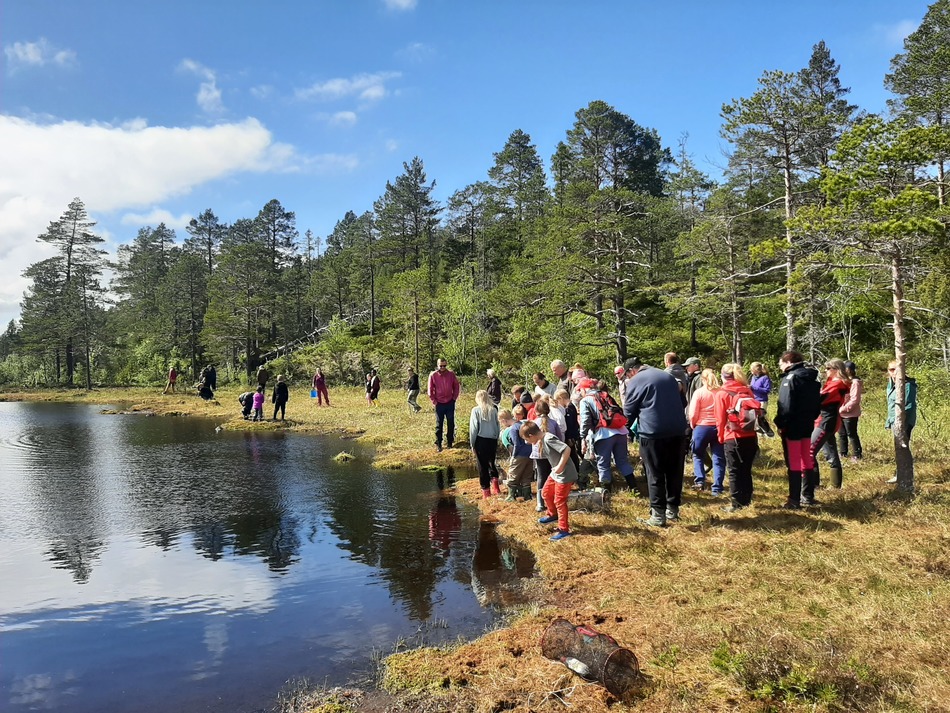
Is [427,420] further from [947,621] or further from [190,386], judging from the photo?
[190,386]

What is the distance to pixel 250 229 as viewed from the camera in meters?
66.8

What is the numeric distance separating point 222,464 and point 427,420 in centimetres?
765

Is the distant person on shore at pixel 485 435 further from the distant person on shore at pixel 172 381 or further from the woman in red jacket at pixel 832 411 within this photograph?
the distant person on shore at pixel 172 381

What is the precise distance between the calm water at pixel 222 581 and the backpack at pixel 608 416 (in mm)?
2304

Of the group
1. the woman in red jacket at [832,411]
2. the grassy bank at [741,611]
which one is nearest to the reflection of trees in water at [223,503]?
the grassy bank at [741,611]

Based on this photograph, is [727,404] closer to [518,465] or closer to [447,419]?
[518,465]

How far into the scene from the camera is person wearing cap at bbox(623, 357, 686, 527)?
7000 millimetres

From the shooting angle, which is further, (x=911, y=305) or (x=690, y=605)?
(x=911, y=305)

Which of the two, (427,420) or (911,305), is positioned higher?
(911,305)

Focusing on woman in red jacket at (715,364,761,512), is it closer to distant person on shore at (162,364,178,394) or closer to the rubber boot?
the rubber boot

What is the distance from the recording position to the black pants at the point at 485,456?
377 inches

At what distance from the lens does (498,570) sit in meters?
6.60

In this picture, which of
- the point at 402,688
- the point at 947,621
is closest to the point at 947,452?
the point at 947,621

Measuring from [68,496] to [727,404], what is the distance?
11.8m
